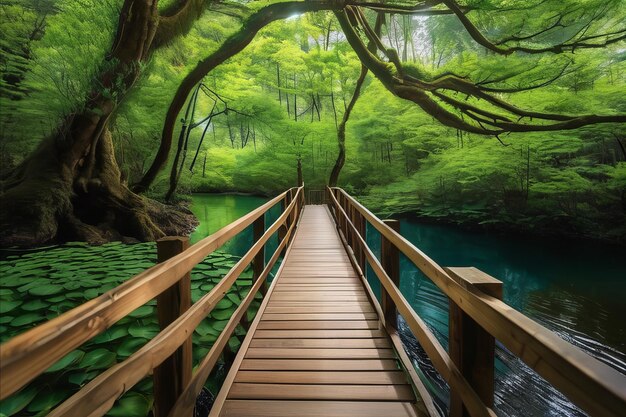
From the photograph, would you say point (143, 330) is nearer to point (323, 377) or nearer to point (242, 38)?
point (323, 377)

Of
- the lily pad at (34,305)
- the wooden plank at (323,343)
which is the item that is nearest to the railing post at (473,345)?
the wooden plank at (323,343)

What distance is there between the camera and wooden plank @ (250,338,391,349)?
262 cm

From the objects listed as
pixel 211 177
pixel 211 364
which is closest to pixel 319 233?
pixel 211 364

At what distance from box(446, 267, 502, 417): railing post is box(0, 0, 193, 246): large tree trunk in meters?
7.34

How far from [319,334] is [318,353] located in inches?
13.6

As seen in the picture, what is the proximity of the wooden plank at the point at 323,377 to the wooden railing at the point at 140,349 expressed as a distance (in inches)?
15.9

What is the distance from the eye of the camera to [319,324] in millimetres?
3084

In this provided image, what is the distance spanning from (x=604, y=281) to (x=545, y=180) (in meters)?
4.79

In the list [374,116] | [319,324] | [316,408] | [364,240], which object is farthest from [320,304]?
[374,116]

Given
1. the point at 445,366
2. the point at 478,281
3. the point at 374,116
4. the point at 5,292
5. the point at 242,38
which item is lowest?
the point at 5,292

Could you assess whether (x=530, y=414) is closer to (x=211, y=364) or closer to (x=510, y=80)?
(x=211, y=364)

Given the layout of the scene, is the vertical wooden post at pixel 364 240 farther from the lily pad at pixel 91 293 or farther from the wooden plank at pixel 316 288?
the lily pad at pixel 91 293

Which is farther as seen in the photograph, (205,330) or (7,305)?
(205,330)

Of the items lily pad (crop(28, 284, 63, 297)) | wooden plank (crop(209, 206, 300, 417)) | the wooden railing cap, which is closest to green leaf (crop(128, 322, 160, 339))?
wooden plank (crop(209, 206, 300, 417))
